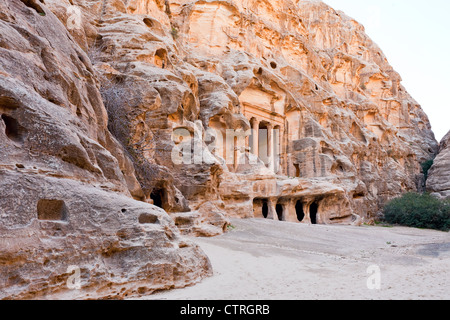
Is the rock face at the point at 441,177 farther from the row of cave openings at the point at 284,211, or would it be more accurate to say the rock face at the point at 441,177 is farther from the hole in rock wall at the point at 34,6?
the hole in rock wall at the point at 34,6

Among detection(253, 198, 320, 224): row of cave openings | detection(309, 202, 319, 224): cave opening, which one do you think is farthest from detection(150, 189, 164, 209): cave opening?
detection(309, 202, 319, 224): cave opening

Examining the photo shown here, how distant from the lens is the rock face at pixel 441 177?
3462 cm

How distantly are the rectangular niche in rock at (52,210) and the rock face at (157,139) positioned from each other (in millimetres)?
15

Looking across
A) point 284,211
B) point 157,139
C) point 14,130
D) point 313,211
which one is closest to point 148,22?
point 157,139

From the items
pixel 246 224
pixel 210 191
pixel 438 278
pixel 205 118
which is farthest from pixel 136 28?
pixel 438 278

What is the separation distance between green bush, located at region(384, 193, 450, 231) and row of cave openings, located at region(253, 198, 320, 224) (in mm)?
8000

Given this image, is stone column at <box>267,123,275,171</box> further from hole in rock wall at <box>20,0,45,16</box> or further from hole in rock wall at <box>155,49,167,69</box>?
hole in rock wall at <box>20,0,45,16</box>

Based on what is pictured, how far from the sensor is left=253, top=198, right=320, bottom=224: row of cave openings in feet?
71.2

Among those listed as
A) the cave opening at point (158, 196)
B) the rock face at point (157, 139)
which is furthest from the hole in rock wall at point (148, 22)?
the cave opening at point (158, 196)

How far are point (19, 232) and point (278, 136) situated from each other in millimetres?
25815

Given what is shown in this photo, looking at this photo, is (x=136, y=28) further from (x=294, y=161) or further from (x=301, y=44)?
(x=301, y=44)

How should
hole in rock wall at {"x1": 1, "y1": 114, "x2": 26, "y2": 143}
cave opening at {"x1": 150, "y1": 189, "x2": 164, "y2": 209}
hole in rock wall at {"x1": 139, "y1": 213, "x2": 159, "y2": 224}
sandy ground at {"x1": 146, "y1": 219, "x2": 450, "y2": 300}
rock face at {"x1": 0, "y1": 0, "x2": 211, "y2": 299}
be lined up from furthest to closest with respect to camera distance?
1. cave opening at {"x1": 150, "y1": 189, "x2": 164, "y2": 209}
2. hole in rock wall at {"x1": 139, "y1": 213, "x2": 159, "y2": 224}
3. sandy ground at {"x1": 146, "y1": 219, "x2": 450, "y2": 300}
4. hole in rock wall at {"x1": 1, "y1": 114, "x2": 26, "y2": 143}
5. rock face at {"x1": 0, "y1": 0, "x2": 211, "y2": 299}

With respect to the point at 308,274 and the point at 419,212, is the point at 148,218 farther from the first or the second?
the point at 419,212

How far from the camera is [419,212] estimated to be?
2817cm
